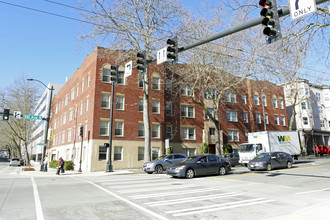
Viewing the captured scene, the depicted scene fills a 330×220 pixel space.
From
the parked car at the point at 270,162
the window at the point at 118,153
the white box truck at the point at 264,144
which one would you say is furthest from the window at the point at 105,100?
the parked car at the point at 270,162

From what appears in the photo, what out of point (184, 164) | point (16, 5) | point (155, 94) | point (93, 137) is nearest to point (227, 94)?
point (155, 94)

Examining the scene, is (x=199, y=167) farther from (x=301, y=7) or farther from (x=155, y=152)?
(x=155, y=152)

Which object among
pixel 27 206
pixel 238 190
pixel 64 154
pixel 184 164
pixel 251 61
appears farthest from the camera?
pixel 64 154

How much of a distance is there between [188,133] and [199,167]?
18.9 m

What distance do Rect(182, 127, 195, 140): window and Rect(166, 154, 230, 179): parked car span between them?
1712cm

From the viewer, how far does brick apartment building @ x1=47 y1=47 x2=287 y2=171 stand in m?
28.2

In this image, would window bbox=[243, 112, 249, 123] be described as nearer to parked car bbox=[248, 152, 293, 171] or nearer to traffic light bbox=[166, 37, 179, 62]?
parked car bbox=[248, 152, 293, 171]

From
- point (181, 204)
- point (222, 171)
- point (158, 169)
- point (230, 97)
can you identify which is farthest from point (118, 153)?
point (230, 97)

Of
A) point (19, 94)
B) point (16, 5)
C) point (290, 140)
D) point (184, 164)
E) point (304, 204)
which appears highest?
point (19, 94)

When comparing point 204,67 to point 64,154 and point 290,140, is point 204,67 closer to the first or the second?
point 290,140

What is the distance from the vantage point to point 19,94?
145 ft

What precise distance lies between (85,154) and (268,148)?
69.1 ft

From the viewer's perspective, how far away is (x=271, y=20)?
7.48 m

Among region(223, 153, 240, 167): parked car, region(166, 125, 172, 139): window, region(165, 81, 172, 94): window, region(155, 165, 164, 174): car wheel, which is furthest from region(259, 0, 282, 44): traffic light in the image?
region(165, 81, 172, 94): window
